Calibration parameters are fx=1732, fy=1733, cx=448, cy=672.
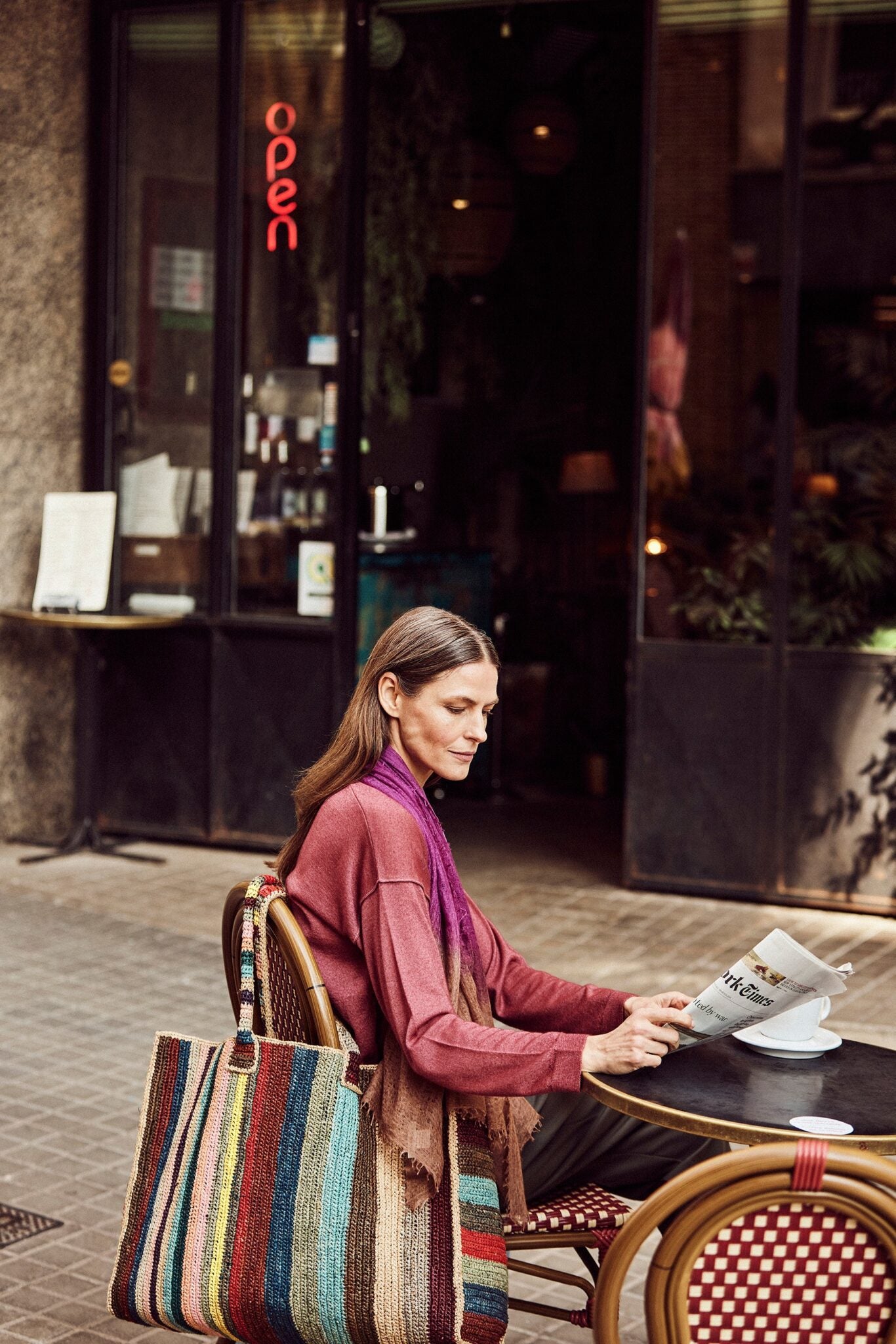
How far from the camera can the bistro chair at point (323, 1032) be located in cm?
257

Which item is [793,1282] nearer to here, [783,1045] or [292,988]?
[783,1045]

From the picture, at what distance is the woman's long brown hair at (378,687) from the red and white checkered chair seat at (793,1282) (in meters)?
0.95

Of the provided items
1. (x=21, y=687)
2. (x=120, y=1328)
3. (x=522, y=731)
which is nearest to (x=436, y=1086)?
(x=120, y=1328)

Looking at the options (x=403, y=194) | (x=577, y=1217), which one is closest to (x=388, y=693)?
(x=577, y=1217)

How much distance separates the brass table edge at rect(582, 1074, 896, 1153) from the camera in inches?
90.4

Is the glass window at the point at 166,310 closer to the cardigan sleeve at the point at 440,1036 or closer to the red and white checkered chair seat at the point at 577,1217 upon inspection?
the red and white checkered chair seat at the point at 577,1217

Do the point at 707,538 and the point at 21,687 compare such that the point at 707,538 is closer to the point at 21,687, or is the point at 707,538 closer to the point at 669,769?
the point at 669,769

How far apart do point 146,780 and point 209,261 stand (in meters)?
2.36

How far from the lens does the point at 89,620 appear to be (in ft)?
24.0

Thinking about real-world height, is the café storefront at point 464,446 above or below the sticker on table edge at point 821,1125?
above

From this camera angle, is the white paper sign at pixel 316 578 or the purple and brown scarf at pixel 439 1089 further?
the white paper sign at pixel 316 578

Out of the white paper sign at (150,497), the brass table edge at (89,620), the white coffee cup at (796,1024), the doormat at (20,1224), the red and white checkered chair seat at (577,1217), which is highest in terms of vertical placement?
the white paper sign at (150,497)

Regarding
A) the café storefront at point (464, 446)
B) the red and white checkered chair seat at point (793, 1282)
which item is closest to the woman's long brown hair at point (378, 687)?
the red and white checkered chair seat at point (793, 1282)

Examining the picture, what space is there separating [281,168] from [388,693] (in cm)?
537
